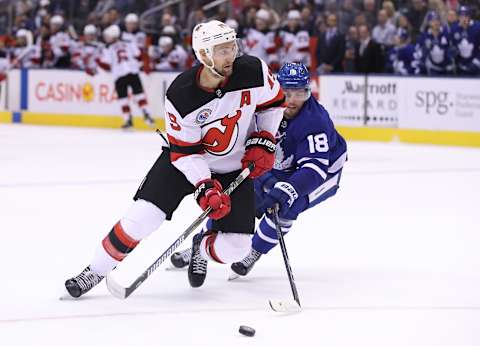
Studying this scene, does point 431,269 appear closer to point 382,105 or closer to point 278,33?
point 382,105

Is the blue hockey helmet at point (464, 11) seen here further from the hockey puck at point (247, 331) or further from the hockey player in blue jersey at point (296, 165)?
the hockey puck at point (247, 331)

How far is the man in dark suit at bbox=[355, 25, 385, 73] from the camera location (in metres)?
11.9

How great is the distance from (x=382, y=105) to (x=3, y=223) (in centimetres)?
586

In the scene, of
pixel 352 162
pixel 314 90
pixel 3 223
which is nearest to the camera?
pixel 3 223

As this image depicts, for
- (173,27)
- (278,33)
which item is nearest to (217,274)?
(278,33)

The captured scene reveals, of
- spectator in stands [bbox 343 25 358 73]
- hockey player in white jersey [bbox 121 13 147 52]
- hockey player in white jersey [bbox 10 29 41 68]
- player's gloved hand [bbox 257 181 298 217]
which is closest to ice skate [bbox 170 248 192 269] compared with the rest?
player's gloved hand [bbox 257 181 298 217]

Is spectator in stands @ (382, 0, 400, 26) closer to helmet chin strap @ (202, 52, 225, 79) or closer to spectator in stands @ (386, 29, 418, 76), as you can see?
spectator in stands @ (386, 29, 418, 76)

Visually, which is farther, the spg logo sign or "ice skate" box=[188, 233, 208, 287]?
the spg logo sign

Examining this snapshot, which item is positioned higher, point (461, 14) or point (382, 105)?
point (461, 14)

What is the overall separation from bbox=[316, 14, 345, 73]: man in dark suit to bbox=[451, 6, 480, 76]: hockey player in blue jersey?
1.55 meters

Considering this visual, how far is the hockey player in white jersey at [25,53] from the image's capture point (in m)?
15.0

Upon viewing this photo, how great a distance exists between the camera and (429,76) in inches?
432

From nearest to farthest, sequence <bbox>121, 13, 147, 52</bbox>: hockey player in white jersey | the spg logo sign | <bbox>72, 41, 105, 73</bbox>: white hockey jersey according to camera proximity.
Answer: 1. the spg logo sign
2. <bbox>121, 13, 147, 52</bbox>: hockey player in white jersey
3. <bbox>72, 41, 105, 73</bbox>: white hockey jersey

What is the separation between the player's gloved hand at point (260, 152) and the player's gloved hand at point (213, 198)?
207mm
